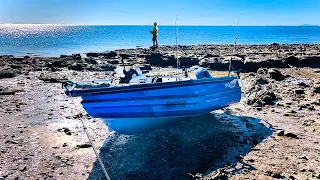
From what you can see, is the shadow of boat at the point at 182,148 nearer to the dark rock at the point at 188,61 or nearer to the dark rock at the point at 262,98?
the dark rock at the point at 262,98

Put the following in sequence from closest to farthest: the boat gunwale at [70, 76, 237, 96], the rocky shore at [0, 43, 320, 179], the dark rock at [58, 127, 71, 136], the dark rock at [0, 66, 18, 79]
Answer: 1. the rocky shore at [0, 43, 320, 179]
2. the boat gunwale at [70, 76, 237, 96]
3. the dark rock at [58, 127, 71, 136]
4. the dark rock at [0, 66, 18, 79]

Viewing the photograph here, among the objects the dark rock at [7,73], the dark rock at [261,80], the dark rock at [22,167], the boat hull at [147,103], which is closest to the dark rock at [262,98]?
the dark rock at [261,80]

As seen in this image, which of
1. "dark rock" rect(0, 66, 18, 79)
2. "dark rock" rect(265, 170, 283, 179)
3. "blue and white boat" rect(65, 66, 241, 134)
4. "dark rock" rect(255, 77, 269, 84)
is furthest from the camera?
"dark rock" rect(0, 66, 18, 79)

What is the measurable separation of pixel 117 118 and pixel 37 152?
2.69 metres

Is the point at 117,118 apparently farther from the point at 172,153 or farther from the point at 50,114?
the point at 50,114

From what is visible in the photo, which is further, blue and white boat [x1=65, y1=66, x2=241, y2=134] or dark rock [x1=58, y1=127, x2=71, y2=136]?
dark rock [x1=58, y1=127, x2=71, y2=136]

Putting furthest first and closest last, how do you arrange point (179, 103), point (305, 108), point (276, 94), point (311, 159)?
point (276, 94) → point (305, 108) → point (179, 103) → point (311, 159)

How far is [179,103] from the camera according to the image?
10.8 m

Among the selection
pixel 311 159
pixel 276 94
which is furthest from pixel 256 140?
pixel 276 94

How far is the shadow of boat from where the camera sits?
8406mm

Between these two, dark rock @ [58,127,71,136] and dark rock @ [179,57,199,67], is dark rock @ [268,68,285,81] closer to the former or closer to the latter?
dark rock @ [179,57,199,67]

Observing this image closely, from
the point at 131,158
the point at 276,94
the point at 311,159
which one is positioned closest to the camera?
the point at 311,159

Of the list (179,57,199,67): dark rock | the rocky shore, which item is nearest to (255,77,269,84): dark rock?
the rocky shore

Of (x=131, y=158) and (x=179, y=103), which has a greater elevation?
(x=179, y=103)
